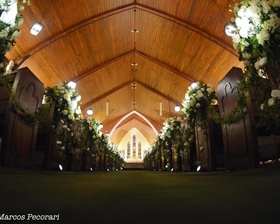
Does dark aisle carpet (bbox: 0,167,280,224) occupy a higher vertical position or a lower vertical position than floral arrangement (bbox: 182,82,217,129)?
lower

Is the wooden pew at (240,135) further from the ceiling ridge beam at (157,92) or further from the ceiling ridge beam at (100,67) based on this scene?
the ceiling ridge beam at (157,92)

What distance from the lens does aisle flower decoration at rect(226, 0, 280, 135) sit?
9.77 feet

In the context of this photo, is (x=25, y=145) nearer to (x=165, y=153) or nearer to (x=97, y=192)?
(x=97, y=192)

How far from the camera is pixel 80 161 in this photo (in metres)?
6.64

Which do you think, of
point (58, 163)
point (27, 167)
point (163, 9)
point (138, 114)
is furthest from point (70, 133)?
point (138, 114)

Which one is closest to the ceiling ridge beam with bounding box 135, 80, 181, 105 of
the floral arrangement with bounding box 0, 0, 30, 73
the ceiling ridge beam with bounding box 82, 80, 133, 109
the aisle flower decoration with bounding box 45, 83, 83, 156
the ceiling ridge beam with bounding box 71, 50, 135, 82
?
the ceiling ridge beam with bounding box 82, 80, 133, 109

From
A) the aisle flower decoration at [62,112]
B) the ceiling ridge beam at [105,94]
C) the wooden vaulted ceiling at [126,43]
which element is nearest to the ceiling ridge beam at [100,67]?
the wooden vaulted ceiling at [126,43]

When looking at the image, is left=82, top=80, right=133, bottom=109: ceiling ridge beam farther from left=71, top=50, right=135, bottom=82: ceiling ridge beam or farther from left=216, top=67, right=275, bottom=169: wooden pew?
left=216, top=67, right=275, bottom=169: wooden pew

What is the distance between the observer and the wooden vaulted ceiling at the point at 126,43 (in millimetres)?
11047

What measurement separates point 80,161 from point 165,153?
10.5 feet

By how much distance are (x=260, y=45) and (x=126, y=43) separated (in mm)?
12629

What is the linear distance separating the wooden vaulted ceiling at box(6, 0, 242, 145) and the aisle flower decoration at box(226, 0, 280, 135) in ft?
23.2

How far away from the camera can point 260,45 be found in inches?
126

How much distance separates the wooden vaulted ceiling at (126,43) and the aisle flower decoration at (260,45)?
7062mm
